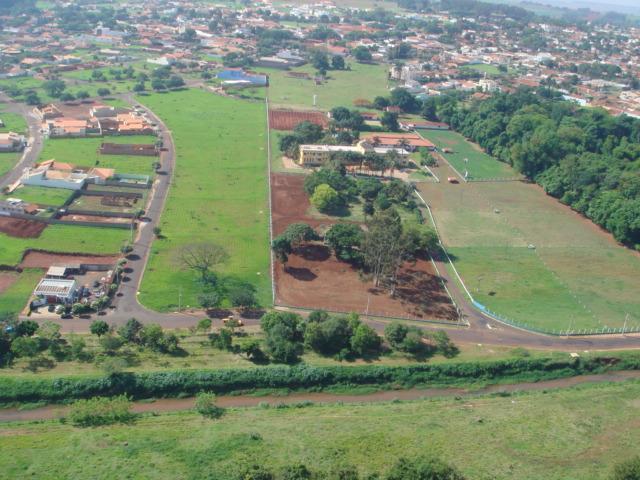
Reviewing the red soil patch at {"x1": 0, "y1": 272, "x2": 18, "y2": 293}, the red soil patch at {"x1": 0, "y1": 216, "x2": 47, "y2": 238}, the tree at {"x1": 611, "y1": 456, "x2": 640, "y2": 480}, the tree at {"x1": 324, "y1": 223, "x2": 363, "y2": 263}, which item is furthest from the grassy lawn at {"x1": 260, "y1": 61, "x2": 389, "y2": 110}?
the tree at {"x1": 611, "y1": 456, "x2": 640, "y2": 480}

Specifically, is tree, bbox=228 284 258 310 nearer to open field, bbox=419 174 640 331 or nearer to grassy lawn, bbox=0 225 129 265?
grassy lawn, bbox=0 225 129 265

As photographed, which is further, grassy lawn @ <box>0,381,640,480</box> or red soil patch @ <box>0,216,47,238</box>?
red soil patch @ <box>0,216,47,238</box>

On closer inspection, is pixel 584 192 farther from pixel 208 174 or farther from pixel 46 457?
pixel 46 457

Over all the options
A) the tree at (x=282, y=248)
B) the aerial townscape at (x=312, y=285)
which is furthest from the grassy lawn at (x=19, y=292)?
the tree at (x=282, y=248)

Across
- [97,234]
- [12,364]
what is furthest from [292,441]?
[97,234]

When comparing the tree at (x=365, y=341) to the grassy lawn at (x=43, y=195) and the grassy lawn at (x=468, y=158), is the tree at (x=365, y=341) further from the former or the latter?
the grassy lawn at (x=468, y=158)

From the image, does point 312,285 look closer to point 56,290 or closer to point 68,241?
point 56,290
